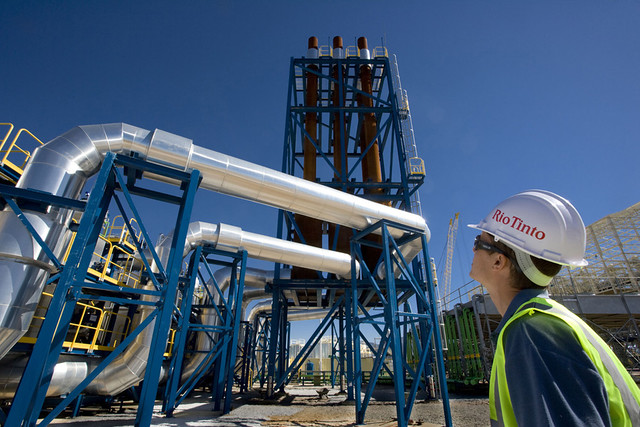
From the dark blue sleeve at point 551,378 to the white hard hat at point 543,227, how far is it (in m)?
0.46

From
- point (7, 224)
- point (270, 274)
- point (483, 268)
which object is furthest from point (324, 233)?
point (483, 268)

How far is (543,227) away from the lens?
4.36ft

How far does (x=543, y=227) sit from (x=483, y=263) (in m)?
0.30

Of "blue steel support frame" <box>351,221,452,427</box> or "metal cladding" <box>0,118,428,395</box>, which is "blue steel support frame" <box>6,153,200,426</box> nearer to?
"metal cladding" <box>0,118,428,395</box>

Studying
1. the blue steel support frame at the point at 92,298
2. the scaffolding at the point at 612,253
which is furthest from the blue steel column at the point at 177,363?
the scaffolding at the point at 612,253

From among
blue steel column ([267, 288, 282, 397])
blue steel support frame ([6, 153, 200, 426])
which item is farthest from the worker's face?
blue steel column ([267, 288, 282, 397])

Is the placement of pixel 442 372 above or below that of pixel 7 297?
below

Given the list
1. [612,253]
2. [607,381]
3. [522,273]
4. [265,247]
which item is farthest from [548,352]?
[612,253]

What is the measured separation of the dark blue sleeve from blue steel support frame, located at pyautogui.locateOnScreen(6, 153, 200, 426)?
4496mm

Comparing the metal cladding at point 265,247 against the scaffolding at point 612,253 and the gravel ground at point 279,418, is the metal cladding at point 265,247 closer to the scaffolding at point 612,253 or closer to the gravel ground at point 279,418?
the gravel ground at point 279,418

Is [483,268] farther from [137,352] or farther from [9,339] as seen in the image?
[137,352]

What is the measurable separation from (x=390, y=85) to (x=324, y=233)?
7.38 m

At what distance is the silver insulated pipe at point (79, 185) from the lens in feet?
15.1

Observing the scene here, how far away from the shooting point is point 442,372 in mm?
7945
